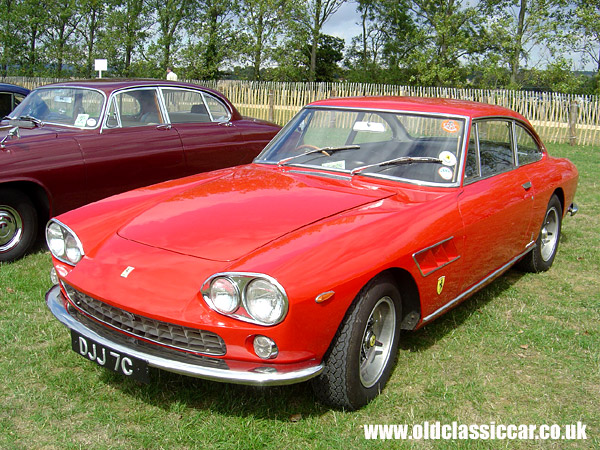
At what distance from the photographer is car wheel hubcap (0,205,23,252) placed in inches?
199

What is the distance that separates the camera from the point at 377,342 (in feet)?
10.0

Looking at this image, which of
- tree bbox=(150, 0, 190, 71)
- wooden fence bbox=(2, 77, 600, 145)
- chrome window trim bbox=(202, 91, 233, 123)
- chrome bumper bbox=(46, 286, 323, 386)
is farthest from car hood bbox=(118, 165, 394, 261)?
tree bbox=(150, 0, 190, 71)

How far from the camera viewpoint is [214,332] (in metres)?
2.47

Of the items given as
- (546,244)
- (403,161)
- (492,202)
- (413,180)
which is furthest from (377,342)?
(546,244)

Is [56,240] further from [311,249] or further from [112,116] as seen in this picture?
[112,116]

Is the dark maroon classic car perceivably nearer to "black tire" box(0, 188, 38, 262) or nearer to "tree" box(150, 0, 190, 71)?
"black tire" box(0, 188, 38, 262)

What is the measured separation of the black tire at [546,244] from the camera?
4.95 m

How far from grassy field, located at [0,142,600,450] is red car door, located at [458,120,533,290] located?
47 cm

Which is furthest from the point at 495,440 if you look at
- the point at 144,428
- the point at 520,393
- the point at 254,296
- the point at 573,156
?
the point at 573,156

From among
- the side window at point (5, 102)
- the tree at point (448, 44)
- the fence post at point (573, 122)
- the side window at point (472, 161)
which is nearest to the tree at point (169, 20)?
the tree at point (448, 44)

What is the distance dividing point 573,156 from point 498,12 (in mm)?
18340

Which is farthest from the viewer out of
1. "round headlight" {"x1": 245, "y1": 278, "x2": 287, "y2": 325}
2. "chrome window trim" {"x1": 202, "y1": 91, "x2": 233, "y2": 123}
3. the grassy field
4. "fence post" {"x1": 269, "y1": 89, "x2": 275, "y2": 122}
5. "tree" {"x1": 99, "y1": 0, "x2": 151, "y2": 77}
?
"tree" {"x1": 99, "y1": 0, "x2": 151, "y2": 77}

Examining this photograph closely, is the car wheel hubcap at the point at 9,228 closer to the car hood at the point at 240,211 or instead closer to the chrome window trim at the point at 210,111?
the car hood at the point at 240,211

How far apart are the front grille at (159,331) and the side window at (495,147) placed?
2.28 metres
